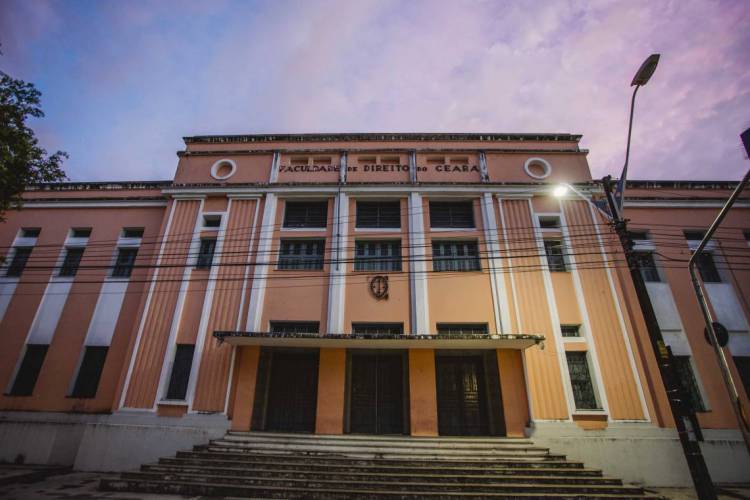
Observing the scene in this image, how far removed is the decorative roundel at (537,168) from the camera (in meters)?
14.6

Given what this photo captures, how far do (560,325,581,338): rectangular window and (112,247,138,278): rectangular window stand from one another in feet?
53.6

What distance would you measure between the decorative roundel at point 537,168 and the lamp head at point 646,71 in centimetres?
745

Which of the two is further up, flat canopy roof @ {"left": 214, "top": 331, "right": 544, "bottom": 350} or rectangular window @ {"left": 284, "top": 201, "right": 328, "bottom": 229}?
rectangular window @ {"left": 284, "top": 201, "right": 328, "bottom": 229}

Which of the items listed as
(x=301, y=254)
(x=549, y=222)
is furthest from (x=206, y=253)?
(x=549, y=222)

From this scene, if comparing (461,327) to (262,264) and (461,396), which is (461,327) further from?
(262,264)

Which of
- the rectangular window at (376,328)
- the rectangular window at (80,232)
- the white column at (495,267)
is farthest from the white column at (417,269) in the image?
the rectangular window at (80,232)

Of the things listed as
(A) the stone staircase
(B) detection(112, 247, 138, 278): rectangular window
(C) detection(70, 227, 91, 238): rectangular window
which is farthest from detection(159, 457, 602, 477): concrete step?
(C) detection(70, 227, 91, 238): rectangular window

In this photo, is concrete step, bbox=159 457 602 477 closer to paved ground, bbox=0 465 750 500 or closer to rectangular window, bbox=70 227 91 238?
paved ground, bbox=0 465 750 500

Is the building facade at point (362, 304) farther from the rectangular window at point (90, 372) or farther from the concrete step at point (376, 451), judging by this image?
the concrete step at point (376, 451)

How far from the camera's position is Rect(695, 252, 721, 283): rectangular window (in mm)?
13023

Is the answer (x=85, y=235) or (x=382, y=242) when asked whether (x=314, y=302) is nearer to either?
(x=382, y=242)

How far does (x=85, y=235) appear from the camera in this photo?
1509 cm

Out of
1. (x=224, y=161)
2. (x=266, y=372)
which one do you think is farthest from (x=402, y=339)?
(x=224, y=161)

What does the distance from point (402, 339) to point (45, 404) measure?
1259 cm
